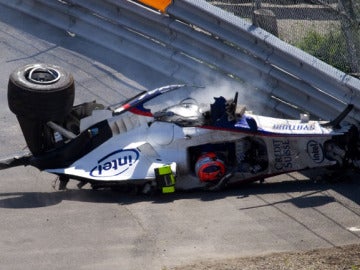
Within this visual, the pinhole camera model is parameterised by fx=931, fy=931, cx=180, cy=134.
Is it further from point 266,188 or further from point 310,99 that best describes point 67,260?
point 310,99

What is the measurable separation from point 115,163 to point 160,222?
112cm

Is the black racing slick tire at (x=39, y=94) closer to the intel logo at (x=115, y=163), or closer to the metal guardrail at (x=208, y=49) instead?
the intel logo at (x=115, y=163)

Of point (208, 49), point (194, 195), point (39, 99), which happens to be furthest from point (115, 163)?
point (208, 49)

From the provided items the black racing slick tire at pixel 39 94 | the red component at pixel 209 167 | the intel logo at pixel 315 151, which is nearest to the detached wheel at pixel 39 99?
the black racing slick tire at pixel 39 94

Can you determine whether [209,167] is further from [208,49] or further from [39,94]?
[208,49]

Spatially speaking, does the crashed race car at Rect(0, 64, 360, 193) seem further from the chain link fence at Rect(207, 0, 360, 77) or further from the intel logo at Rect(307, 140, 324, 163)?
the chain link fence at Rect(207, 0, 360, 77)

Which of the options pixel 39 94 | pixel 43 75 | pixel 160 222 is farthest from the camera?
pixel 43 75

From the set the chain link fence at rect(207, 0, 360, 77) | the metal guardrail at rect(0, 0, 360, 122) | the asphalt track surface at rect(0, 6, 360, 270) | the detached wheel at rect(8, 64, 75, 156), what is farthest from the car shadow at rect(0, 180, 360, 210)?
the chain link fence at rect(207, 0, 360, 77)

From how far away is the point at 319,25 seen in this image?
43.1 ft

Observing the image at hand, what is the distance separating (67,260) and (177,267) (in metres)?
1.09

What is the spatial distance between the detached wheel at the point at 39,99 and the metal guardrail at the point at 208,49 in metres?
3.39

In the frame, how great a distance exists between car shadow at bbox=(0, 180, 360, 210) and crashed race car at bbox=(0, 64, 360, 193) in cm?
12

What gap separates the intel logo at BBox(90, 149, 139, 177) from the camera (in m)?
10.9

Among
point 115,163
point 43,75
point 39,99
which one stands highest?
point 43,75
